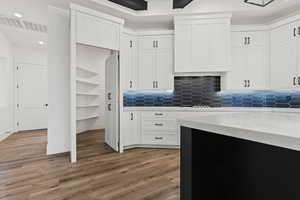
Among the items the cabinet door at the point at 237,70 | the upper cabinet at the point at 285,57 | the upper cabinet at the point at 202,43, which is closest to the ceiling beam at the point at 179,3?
the upper cabinet at the point at 202,43

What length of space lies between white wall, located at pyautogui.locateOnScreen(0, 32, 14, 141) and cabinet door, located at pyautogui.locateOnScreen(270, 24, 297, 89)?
23.1 feet

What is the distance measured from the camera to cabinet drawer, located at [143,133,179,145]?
4.63m

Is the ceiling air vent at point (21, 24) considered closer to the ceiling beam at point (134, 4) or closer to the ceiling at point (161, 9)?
the ceiling at point (161, 9)

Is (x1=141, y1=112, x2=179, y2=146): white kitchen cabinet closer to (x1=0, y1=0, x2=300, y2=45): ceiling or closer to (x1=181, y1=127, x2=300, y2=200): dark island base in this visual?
(x1=0, y1=0, x2=300, y2=45): ceiling

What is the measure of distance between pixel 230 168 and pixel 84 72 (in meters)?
6.23

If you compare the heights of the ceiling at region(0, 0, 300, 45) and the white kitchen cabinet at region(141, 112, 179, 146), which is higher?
the ceiling at region(0, 0, 300, 45)

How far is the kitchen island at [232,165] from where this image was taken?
112 centimetres

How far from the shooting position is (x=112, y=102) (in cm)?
461

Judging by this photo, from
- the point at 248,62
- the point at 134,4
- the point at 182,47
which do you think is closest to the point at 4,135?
the point at 134,4

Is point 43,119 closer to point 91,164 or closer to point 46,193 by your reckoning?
point 91,164

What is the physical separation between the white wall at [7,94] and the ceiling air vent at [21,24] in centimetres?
86

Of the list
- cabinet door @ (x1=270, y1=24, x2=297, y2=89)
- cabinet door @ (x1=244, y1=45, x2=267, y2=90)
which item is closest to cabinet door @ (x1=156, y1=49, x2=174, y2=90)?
cabinet door @ (x1=244, y1=45, x2=267, y2=90)

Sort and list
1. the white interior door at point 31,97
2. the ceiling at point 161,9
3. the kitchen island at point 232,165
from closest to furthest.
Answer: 1. the kitchen island at point 232,165
2. the ceiling at point 161,9
3. the white interior door at point 31,97

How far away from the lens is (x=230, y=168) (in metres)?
1.48
